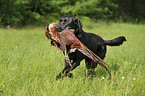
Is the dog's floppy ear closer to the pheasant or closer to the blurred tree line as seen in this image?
the pheasant

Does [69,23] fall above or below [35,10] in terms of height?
above

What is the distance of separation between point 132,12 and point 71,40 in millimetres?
25261

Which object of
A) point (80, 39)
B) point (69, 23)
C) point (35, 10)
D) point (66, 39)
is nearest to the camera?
point (66, 39)

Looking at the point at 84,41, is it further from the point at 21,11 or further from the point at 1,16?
the point at 21,11

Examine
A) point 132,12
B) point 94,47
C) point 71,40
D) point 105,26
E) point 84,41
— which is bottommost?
point 132,12

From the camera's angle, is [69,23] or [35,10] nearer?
[69,23]

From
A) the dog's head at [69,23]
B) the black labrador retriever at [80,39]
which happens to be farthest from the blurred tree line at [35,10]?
the dog's head at [69,23]

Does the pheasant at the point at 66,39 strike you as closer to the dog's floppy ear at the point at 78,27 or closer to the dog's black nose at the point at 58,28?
the dog's black nose at the point at 58,28

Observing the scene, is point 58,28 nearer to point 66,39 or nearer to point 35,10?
point 66,39

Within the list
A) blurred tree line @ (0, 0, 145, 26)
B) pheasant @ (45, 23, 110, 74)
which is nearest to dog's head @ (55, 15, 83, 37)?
pheasant @ (45, 23, 110, 74)

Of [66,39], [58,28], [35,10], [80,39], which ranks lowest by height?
[35,10]

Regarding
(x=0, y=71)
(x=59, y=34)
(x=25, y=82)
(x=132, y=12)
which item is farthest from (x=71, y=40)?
(x=132, y=12)

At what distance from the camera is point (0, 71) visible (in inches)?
117

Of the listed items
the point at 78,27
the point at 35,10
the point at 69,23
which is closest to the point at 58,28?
the point at 69,23
